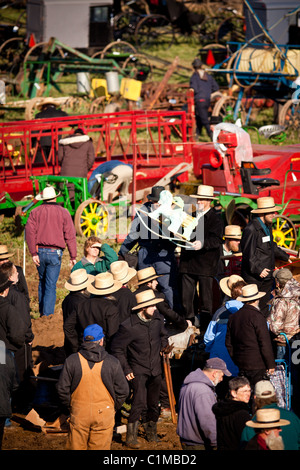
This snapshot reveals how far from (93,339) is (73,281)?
6.00ft

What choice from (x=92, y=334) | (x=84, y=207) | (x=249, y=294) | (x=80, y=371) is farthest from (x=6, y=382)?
(x=84, y=207)

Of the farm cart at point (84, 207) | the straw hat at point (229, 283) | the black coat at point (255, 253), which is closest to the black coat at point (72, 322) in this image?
the straw hat at point (229, 283)

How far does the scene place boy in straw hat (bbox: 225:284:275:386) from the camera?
733 cm

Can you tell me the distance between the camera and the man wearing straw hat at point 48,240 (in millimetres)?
10531

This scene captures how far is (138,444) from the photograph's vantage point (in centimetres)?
750

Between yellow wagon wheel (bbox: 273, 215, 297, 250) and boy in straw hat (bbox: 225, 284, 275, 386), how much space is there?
4616 mm

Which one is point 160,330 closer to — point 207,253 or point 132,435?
point 132,435

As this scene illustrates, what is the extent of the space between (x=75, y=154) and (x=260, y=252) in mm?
5439

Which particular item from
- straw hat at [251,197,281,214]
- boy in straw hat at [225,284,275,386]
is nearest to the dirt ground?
boy in straw hat at [225,284,275,386]

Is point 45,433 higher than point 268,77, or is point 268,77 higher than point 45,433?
point 268,77

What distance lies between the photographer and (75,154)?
13.7 meters

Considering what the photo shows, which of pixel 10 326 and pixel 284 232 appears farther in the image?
pixel 284 232

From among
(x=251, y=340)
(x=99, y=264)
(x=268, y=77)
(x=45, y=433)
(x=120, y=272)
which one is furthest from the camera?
(x=268, y=77)

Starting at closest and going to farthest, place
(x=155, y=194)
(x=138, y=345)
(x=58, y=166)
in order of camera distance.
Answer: (x=138, y=345) < (x=155, y=194) < (x=58, y=166)
